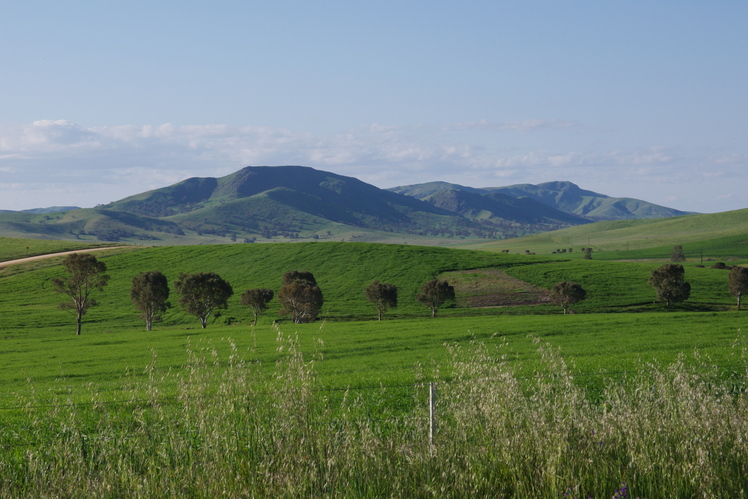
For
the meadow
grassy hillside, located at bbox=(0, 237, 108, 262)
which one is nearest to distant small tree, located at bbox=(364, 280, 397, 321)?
the meadow

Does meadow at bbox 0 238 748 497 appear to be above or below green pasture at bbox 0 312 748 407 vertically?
above

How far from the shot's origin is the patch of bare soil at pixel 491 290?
3780 inches

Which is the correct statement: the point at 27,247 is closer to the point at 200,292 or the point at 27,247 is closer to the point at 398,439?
the point at 200,292

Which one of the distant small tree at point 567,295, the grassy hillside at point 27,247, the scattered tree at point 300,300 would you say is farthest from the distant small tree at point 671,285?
the grassy hillside at point 27,247

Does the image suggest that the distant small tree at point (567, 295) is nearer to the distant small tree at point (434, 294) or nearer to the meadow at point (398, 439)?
the distant small tree at point (434, 294)

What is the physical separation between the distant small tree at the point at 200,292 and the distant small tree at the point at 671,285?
67.9 metres

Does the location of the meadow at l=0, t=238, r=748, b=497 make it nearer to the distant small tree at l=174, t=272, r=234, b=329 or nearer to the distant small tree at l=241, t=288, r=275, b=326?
the distant small tree at l=174, t=272, r=234, b=329

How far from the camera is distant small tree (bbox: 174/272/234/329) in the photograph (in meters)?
81.0

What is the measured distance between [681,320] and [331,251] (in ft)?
295

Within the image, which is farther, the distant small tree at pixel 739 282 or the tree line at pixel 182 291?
the distant small tree at pixel 739 282

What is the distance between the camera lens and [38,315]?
88.5 m

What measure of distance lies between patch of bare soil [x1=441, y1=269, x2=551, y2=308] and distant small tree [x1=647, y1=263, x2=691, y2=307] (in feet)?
56.3

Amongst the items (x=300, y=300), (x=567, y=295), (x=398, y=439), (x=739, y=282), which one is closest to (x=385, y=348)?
(x=398, y=439)

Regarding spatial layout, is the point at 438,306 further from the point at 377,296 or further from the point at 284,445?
the point at 284,445
